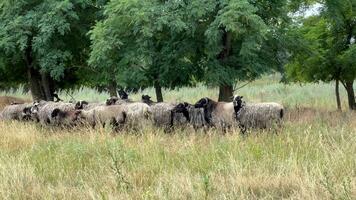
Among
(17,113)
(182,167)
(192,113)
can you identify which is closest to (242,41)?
(192,113)

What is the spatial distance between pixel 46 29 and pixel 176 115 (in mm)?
6850

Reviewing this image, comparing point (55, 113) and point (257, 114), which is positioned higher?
point (55, 113)

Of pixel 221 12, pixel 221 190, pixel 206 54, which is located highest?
pixel 221 12

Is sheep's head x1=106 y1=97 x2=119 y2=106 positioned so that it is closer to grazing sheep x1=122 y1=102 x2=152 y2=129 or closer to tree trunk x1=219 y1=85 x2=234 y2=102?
grazing sheep x1=122 y1=102 x2=152 y2=129

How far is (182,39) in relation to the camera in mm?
14281

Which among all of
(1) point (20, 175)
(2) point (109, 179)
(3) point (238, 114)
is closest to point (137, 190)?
(2) point (109, 179)

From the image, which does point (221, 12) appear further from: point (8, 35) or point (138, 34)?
point (8, 35)

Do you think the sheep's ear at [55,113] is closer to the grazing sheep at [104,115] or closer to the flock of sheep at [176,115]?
the flock of sheep at [176,115]

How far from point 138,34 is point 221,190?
Result: 8.43 m

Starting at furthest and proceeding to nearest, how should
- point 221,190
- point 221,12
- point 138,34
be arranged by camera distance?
1. point 138,34
2. point 221,12
3. point 221,190

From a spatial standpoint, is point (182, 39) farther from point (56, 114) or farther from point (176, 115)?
point (56, 114)

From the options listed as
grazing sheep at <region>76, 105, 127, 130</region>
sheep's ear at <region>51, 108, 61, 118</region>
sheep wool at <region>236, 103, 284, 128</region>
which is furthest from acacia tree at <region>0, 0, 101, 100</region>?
sheep wool at <region>236, 103, 284, 128</region>

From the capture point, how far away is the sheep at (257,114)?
10398mm

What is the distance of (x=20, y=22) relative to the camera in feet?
56.0
